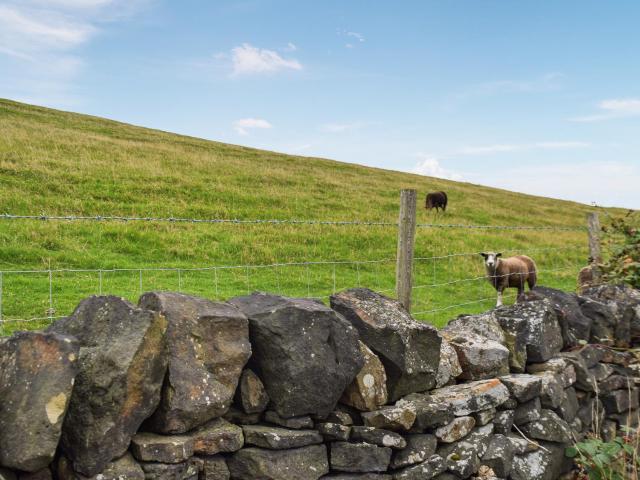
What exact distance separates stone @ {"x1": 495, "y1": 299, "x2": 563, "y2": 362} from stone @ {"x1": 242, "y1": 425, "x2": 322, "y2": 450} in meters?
3.20

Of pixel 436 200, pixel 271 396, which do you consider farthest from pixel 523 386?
pixel 436 200

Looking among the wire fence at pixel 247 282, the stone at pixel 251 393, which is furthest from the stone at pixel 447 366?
the stone at pixel 251 393

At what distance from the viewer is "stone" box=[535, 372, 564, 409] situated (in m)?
6.54

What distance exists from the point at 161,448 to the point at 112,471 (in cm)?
31

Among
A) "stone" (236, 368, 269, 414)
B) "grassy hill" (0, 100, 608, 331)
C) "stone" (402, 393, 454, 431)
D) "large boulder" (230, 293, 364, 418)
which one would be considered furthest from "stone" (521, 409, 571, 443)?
"stone" (236, 368, 269, 414)

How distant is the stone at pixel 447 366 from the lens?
226 inches

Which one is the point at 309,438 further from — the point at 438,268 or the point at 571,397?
the point at 438,268

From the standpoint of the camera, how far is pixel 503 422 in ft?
19.7

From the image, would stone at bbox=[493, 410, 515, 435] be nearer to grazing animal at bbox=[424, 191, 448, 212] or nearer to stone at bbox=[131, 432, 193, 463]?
stone at bbox=[131, 432, 193, 463]

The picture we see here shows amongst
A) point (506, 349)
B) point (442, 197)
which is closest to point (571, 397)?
point (506, 349)

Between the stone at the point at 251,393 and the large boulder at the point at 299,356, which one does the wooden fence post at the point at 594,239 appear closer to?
the large boulder at the point at 299,356

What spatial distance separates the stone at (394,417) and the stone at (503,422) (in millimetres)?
1349

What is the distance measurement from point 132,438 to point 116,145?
1157 inches

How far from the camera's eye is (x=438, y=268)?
18.1m
